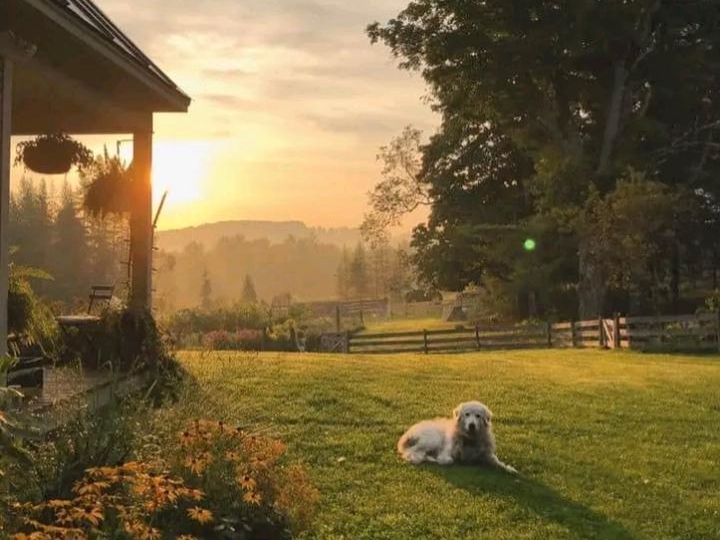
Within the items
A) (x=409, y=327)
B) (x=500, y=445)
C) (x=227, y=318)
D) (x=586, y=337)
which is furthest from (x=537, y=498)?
(x=409, y=327)

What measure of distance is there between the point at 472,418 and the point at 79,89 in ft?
17.2

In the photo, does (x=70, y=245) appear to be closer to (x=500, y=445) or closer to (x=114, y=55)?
(x=114, y=55)

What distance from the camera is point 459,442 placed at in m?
7.80

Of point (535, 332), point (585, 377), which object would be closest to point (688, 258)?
point (535, 332)

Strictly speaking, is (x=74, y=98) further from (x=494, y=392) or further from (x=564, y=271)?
(x=564, y=271)

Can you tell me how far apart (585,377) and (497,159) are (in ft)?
86.0

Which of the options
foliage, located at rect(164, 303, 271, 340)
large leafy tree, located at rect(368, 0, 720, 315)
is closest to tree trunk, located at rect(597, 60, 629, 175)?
large leafy tree, located at rect(368, 0, 720, 315)

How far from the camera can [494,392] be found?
39.0 ft

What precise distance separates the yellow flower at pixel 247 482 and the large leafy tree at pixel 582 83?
2278 centimetres

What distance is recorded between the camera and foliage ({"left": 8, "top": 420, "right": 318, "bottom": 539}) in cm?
402

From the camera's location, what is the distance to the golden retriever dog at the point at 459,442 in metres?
7.69

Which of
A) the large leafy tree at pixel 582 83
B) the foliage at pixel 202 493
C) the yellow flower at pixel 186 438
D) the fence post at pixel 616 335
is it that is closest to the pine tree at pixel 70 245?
the large leafy tree at pixel 582 83

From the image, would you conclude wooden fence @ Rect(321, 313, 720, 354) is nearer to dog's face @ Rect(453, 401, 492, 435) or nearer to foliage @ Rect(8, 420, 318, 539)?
dog's face @ Rect(453, 401, 492, 435)

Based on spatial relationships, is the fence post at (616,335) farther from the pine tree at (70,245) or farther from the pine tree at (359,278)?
the pine tree at (359,278)
